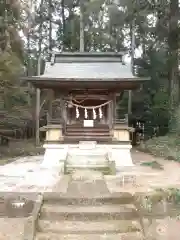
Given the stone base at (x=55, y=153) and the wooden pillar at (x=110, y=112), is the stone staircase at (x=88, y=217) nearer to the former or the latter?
the stone base at (x=55, y=153)

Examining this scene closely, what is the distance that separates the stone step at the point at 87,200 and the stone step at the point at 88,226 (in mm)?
617

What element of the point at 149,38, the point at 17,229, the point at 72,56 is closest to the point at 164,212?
the point at 17,229

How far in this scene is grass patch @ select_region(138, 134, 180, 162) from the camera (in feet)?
46.5

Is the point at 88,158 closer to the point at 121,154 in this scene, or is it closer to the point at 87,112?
the point at 121,154

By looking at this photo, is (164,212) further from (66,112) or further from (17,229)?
(66,112)

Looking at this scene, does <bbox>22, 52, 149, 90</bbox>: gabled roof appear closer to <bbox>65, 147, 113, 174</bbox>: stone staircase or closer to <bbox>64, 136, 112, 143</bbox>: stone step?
<bbox>64, 136, 112, 143</bbox>: stone step

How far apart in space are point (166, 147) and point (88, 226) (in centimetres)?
1054

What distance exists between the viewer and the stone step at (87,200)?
641 cm

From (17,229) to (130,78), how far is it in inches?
313

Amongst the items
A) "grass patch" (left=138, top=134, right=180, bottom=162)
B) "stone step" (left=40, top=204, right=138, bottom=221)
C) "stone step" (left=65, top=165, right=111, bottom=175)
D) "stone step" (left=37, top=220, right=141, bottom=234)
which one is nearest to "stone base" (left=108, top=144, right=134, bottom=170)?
"stone step" (left=65, top=165, right=111, bottom=175)

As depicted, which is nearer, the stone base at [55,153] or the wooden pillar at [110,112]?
the stone base at [55,153]

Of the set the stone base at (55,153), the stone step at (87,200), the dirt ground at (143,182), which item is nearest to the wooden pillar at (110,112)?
the dirt ground at (143,182)

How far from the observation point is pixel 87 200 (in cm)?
648

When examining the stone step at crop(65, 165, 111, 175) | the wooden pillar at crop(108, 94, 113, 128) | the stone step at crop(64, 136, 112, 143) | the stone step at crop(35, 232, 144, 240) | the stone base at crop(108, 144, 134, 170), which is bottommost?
the stone base at crop(108, 144, 134, 170)
